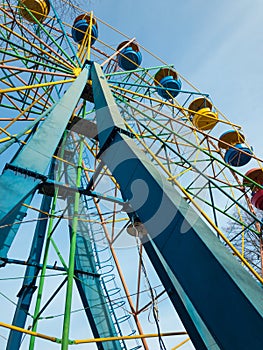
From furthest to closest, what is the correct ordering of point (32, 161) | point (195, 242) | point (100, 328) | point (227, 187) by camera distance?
point (227, 187) → point (100, 328) → point (32, 161) → point (195, 242)

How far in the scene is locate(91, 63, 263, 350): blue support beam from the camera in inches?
107

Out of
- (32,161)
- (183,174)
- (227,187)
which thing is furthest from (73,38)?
(32,161)

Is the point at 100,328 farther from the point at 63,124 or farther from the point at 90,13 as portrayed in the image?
the point at 90,13

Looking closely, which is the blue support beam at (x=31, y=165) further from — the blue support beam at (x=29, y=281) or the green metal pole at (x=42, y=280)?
the blue support beam at (x=29, y=281)

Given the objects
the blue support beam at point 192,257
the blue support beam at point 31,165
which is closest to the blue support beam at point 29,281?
the blue support beam at point 31,165

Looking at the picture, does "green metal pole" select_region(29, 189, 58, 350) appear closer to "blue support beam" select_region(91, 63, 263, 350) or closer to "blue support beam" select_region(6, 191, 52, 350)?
"blue support beam" select_region(6, 191, 52, 350)

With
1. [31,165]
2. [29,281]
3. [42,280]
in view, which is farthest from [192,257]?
[29,281]

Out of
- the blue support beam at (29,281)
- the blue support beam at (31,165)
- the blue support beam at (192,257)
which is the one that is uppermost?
the blue support beam at (29,281)

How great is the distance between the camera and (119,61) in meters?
13.2

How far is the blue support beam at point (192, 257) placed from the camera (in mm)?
2707

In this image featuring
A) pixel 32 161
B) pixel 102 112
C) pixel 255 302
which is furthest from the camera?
pixel 102 112

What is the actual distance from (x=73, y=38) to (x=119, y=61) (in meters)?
1.83

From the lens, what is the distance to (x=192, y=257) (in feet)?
10.6

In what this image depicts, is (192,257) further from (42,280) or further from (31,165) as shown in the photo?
(42,280)
